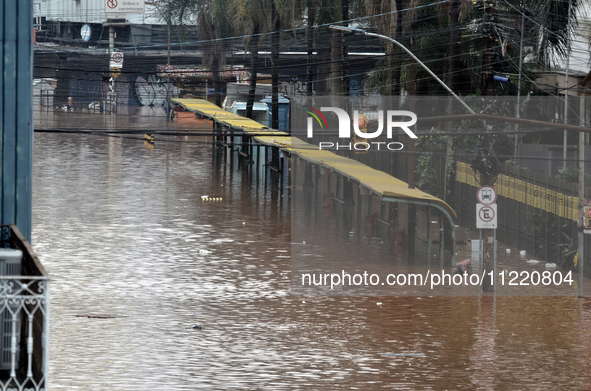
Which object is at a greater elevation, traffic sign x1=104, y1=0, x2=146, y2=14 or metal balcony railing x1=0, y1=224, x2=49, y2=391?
traffic sign x1=104, y1=0, x2=146, y2=14

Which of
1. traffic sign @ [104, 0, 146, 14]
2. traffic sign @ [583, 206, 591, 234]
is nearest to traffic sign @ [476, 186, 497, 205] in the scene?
traffic sign @ [583, 206, 591, 234]

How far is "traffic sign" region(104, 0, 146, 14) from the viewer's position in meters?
85.8

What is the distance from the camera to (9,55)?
9344mm

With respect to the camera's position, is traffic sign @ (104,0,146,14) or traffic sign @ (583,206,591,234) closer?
traffic sign @ (583,206,591,234)

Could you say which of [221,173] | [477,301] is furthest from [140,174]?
[477,301]

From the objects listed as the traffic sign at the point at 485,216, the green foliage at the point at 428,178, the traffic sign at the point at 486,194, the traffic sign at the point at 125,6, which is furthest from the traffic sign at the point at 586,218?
the traffic sign at the point at 125,6

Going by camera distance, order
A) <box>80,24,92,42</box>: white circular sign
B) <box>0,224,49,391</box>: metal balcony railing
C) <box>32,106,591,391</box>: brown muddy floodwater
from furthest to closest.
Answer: <box>80,24,92,42</box>: white circular sign < <box>32,106,591,391</box>: brown muddy floodwater < <box>0,224,49,391</box>: metal balcony railing

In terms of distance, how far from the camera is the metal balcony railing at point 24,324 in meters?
6.77

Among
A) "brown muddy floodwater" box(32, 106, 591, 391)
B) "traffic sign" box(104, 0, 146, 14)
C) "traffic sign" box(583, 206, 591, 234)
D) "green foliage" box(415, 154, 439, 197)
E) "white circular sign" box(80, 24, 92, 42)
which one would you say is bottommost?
"brown muddy floodwater" box(32, 106, 591, 391)

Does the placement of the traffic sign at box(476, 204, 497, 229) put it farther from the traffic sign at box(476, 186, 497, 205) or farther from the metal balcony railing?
the metal balcony railing

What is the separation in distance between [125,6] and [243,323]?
245ft

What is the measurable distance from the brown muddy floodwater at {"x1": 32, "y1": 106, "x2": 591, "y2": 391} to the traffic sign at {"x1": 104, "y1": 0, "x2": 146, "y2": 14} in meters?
58.9

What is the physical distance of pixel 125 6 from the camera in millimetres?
85938

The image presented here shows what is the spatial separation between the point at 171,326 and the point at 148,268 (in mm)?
5766
